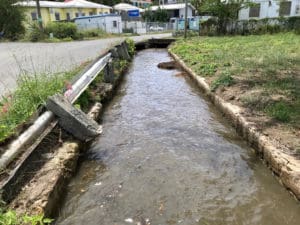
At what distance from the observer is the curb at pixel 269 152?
3529 millimetres

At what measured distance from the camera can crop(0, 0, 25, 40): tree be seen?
25516 millimetres

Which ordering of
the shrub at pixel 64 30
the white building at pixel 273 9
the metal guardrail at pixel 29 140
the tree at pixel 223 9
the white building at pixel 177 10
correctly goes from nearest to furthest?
1. the metal guardrail at pixel 29 140
2. the shrub at pixel 64 30
3. the tree at pixel 223 9
4. the white building at pixel 273 9
5. the white building at pixel 177 10

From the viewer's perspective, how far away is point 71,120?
14.2 feet

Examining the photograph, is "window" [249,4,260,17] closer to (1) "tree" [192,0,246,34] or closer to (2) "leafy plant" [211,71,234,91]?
(1) "tree" [192,0,246,34]

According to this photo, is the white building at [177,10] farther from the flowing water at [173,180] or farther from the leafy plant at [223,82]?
the flowing water at [173,180]

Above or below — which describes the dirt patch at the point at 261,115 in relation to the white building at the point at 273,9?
below

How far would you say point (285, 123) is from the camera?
15.7 feet

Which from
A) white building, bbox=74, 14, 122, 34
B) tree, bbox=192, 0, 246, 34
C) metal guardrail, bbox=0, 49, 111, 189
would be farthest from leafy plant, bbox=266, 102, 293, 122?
white building, bbox=74, 14, 122, 34

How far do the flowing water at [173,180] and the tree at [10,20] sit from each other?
2351 cm

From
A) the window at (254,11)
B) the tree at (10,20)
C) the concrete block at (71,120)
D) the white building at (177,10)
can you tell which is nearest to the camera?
the concrete block at (71,120)

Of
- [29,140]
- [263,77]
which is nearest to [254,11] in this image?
[263,77]

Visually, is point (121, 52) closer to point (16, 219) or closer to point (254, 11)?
point (16, 219)

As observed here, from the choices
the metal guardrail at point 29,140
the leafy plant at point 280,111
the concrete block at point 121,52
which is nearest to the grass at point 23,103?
the metal guardrail at point 29,140

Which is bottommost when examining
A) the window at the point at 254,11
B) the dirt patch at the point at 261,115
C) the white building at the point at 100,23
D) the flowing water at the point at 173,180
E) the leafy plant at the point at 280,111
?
the flowing water at the point at 173,180
